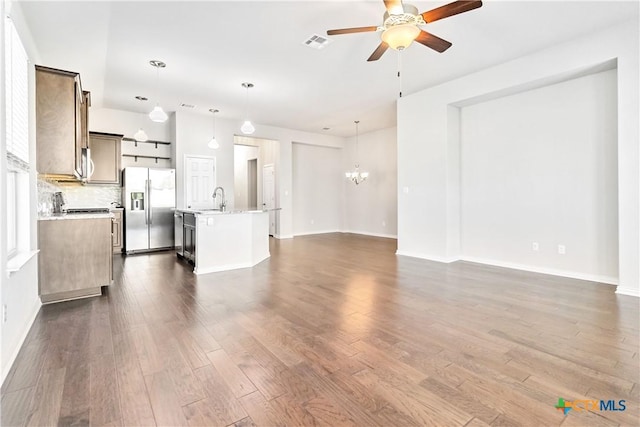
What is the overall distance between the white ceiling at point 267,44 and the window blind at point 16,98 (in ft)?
2.06

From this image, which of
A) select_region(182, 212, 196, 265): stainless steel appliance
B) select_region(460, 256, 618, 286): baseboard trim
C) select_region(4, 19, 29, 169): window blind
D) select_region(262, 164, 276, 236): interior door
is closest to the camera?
select_region(4, 19, 29, 169): window blind

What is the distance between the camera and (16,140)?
2.62m

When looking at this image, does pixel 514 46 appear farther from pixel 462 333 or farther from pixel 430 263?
pixel 462 333

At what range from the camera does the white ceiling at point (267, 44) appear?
3.23 metres

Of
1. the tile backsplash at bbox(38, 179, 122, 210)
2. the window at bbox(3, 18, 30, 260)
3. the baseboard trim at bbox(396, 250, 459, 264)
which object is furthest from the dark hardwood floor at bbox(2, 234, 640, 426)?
the tile backsplash at bbox(38, 179, 122, 210)

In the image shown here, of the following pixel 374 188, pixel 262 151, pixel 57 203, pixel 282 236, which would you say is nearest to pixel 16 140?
pixel 57 203

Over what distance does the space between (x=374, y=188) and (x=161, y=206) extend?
18.7ft

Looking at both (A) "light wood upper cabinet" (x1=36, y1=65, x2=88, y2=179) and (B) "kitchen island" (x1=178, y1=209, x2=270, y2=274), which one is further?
(B) "kitchen island" (x1=178, y1=209, x2=270, y2=274)

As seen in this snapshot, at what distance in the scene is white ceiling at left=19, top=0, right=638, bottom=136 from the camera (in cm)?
323

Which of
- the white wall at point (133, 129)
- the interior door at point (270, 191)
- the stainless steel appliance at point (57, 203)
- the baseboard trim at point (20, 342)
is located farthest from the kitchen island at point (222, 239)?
the interior door at point (270, 191)

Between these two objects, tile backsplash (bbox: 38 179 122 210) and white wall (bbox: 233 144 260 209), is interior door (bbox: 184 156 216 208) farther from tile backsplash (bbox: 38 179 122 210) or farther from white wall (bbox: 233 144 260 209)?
white wall (bbox: 233 144 260 209)

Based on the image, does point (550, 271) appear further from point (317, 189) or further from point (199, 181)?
point (199, 181)

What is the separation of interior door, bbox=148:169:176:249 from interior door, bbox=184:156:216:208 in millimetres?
367

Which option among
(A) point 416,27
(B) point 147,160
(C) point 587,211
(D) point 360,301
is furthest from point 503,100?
(B) point 147,160
